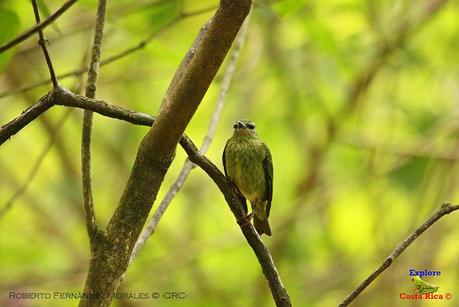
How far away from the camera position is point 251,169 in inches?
154

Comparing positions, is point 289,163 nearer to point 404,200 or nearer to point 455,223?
point 404,200

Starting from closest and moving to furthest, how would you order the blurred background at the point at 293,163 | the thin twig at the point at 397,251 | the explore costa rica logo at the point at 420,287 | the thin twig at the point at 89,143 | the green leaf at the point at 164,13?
the thin twig at the point at 397,251, the thin twig at the point at 89,143, the explore costa rica logo at the point at 420,287, the green leaf at the point at 164,13, the blurred background at the point at 293,163

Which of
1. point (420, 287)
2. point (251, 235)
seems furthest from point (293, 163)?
point (251, 235)

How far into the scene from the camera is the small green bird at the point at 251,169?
391 cm

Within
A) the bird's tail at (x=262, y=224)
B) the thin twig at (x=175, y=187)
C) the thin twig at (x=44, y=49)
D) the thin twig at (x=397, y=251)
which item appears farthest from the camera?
the bird's tail at (x=262, y=224)

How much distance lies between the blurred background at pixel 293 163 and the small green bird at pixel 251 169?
84 cm

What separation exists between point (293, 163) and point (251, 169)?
2.46m

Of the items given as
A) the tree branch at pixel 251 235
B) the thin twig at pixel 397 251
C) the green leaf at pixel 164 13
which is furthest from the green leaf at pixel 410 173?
the thin twig at pixel 397 251

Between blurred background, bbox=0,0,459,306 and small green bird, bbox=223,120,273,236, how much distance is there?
2.77ft

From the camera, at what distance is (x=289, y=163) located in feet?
20.8

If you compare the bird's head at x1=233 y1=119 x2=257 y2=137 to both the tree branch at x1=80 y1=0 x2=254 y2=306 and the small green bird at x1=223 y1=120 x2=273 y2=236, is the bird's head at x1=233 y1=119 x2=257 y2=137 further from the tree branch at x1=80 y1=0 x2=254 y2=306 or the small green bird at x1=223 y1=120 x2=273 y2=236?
the tree branch at x1=80 y1=0 x2=254 y2=306

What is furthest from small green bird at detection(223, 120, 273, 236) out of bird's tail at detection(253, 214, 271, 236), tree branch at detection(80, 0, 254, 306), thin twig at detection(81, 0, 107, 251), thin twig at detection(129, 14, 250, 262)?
tree branch at detection(80, 0, 254, 306)

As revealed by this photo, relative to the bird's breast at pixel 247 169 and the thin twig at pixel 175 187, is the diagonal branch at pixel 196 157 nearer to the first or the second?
the thin twig at pixel 175 187

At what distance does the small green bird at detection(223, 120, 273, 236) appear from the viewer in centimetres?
391
